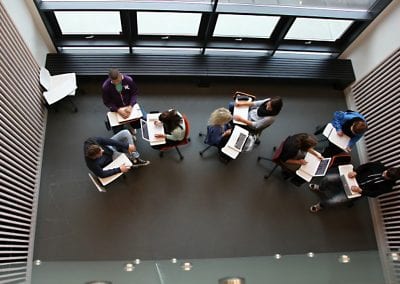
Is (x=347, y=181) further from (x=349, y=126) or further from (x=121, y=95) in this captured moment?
(x=121, y=95)

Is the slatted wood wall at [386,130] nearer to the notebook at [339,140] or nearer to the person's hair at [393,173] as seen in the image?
the person's hair at [393,173]

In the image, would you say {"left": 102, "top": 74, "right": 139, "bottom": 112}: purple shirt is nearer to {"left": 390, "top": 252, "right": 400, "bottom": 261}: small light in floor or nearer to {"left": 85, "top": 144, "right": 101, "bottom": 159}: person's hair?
{"left": 85, "top": 144, "right": 101, "bottom": 159}: person's hair

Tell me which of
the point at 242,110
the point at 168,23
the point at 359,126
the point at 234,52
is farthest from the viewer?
the point at 234,52

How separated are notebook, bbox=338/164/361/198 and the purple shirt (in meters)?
3.07

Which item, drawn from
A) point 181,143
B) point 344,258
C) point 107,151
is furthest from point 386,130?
point 107,151

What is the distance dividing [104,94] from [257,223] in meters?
2.82

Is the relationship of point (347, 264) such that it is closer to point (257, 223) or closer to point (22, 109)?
point (257, 223)

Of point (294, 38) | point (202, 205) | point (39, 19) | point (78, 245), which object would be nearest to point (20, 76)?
point (39, 19)

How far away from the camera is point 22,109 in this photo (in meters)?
4.20

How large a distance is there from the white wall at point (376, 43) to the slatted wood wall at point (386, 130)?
5.7 inches

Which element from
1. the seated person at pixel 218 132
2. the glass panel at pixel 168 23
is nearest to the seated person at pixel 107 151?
the seated person at pixel 218 132

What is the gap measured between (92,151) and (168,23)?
93.5 inches

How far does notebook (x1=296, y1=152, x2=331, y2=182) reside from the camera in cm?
448

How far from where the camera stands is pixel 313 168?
4.48 metres
